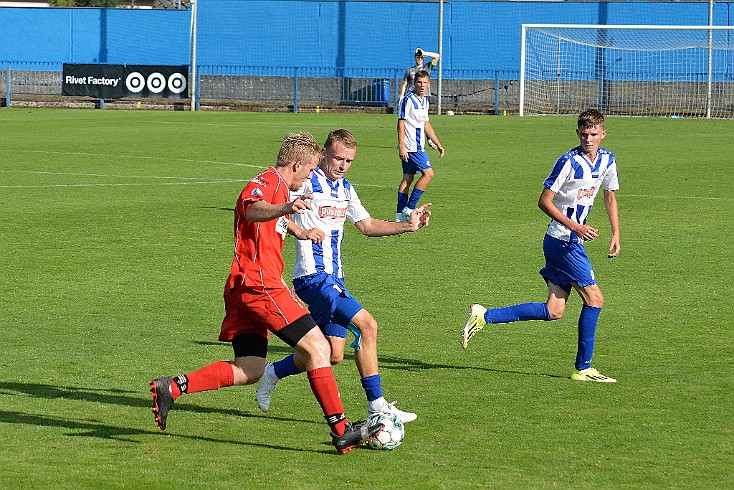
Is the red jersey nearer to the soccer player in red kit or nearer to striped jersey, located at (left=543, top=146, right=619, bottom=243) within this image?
the soccer player in red kit

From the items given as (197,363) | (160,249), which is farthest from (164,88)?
(197,363)

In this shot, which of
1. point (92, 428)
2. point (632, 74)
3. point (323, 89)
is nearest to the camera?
point (92, 428)

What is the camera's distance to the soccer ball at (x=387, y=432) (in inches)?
274

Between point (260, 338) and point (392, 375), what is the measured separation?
187 cm

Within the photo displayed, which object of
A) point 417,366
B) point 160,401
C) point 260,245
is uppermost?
point 260,245

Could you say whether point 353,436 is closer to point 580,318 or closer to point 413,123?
point 580,318

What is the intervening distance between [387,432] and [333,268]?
1.31 meters

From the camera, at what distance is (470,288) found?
1252cm

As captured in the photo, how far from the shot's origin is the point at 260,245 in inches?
275

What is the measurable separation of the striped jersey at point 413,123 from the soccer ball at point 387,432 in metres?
11.7

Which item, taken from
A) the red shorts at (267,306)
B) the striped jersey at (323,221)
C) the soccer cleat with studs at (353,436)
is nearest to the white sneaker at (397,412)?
Answer: the soccer cleat with studs at (353,436)

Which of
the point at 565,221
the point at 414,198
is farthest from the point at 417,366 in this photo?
the point at 414,198

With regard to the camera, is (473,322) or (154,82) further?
(154,82)

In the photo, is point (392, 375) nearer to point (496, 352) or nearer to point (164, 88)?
point (496, 352)
